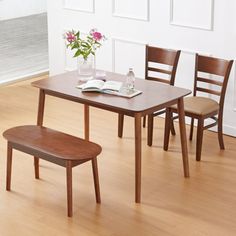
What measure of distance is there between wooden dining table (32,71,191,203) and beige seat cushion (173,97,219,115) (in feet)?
1.26

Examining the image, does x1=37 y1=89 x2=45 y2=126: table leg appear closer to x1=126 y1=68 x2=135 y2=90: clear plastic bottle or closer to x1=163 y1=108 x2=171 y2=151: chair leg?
x1=126 y1=68 x2=135 y2=90: clear plastic bottle

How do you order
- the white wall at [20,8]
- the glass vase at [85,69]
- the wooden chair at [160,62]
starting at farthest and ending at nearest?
the white wall at [20,8] → the wooden chair at [160,62] → the glass vase at [85,69]

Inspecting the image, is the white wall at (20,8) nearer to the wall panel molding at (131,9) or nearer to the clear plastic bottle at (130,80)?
the wall panel molding at (131,9)

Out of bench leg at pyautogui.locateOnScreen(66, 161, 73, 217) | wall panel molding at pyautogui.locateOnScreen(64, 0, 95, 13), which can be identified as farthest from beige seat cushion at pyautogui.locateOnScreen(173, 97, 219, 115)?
wall panel molding at pyautogui.locateOnScreen(64, 0, 95, 13)

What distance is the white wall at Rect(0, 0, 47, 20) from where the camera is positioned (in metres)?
7.95

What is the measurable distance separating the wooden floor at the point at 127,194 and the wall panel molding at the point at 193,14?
985 mm

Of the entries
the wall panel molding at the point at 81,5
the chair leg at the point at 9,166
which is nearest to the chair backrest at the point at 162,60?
the wall panel molding at the point at 81,5

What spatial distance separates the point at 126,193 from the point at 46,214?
655 millimetres

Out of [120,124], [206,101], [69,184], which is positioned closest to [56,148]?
[69,184]

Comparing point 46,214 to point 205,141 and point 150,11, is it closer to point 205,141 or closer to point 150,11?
point 205,141

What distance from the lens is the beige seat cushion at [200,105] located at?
18.1 feet

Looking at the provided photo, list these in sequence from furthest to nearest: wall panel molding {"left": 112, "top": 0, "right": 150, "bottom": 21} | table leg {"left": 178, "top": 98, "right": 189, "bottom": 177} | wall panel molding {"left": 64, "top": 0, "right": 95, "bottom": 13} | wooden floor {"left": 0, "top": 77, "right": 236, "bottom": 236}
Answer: wall panel molding {"left": 64, "top": 0, "right": 95, "bottom": 13} → wall panel molding {"left": 112, "top": 0, "right": 150, "bottom": 21} → table leg {"left": 178, "top": 98, "right": 189, "bottom": 177} → wooden floor {"left": 0, "top": 77, "right": 236, "bottom": 236}

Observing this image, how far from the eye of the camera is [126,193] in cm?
500

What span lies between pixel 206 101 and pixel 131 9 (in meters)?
1.39
